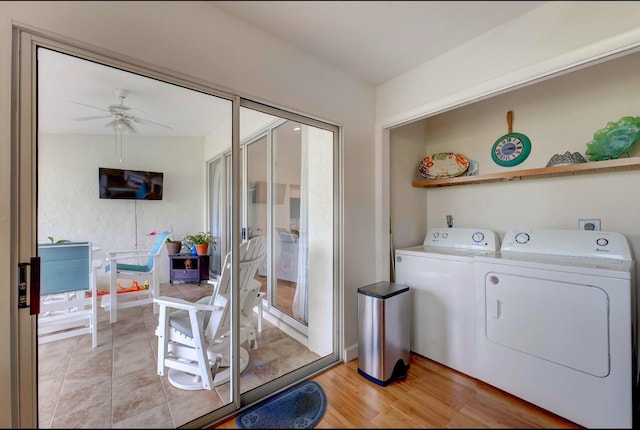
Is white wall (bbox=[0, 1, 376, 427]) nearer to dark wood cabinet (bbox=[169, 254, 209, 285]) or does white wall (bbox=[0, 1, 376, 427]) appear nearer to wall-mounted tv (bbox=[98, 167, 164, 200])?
wall-mounted tv (bbox=[98, 167, 164, 200])

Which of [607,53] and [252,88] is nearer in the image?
[607,53]

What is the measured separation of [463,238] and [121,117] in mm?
2708

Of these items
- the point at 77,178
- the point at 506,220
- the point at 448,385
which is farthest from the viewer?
Answer: the point at 506,220

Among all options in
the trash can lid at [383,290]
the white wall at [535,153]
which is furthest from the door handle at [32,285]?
the white wall at [535,153]

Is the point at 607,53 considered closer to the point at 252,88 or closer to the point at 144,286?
the point at 252,88

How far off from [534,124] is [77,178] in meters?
3.18

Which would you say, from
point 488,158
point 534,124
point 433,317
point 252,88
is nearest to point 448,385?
point 433,317

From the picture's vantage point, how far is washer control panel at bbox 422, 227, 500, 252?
88.0 inches

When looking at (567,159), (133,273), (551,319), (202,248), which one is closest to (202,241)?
(202,248)

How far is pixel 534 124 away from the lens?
85.5 inches

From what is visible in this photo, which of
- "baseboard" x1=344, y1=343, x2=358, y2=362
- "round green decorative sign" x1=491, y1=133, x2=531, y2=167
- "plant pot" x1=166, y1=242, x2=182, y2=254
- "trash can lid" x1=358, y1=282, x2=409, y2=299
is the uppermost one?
"round green decorative sign" x1=491, y1=133, x2=531, y2=167

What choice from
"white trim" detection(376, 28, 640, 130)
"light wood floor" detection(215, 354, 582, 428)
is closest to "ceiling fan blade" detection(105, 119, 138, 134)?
"light wood floor" detection(215, 354, 582, 428)

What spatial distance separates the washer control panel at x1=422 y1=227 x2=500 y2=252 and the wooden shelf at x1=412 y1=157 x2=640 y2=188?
0.46 meters

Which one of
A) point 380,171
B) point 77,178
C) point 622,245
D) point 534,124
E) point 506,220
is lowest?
point 622,245
